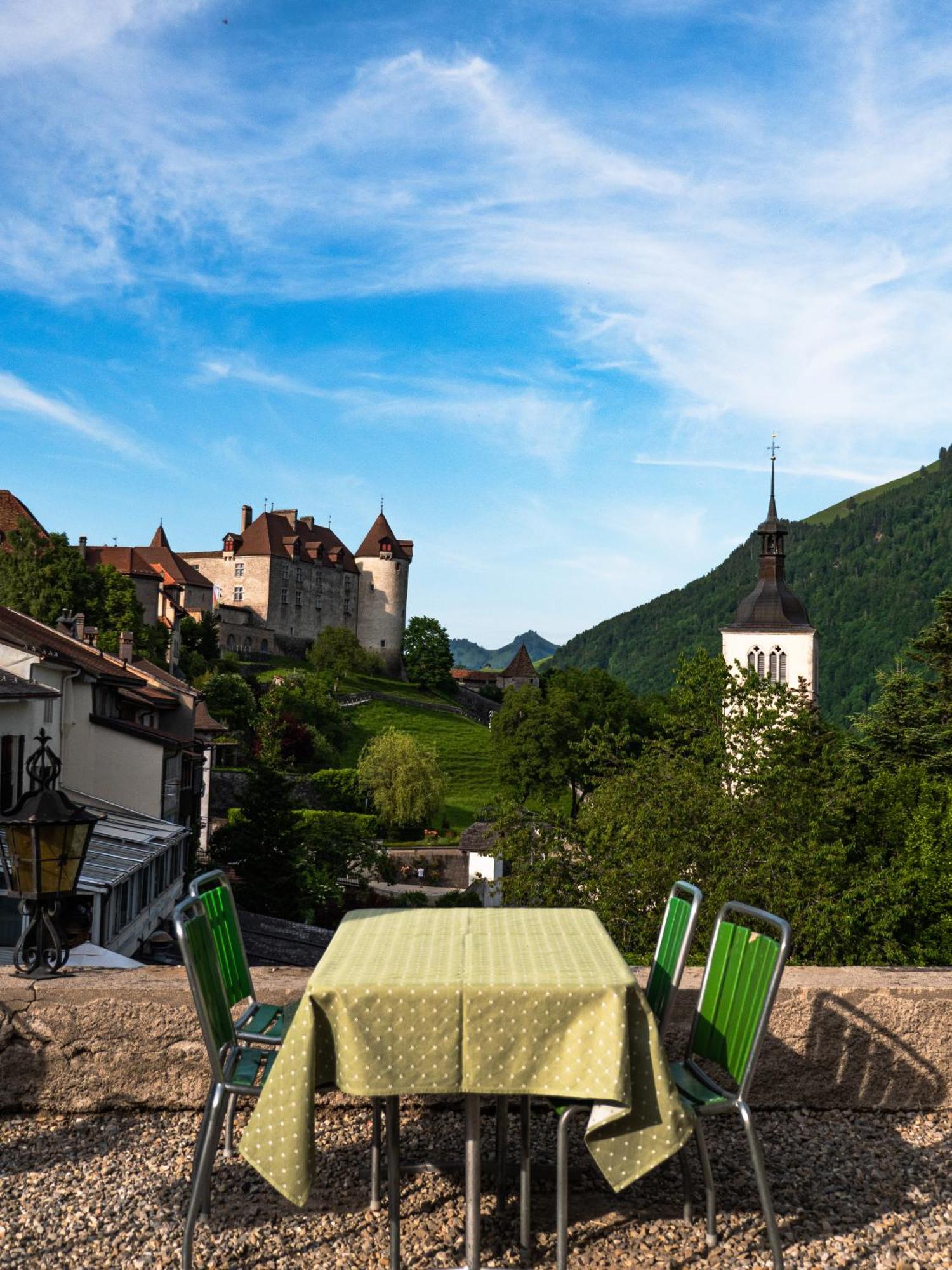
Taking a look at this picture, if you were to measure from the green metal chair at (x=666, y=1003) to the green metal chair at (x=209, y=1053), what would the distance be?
1.11 meters

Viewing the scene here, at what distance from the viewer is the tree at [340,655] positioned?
106250 millimetres

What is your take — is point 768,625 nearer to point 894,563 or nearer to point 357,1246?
point 357,1246

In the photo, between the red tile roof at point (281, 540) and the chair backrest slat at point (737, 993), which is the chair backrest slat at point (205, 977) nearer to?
the chair backrest slat at point (737, 993)

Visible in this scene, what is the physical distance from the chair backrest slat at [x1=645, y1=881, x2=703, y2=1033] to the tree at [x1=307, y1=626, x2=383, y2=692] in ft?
326

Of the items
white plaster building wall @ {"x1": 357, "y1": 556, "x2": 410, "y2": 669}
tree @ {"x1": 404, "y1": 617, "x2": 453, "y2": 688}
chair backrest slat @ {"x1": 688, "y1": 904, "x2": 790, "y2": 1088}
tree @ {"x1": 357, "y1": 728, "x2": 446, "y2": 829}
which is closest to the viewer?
chair backrest slat @ {"x1": 688, "y1": 904, "x2": 790, "y2": 1088}

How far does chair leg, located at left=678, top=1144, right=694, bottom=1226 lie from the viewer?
14.6ft

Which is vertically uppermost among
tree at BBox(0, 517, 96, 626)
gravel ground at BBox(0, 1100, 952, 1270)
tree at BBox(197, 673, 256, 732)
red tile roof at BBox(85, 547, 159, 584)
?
red tile roof at BBox(85, 547, 159, 584)

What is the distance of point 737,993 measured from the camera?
4.44 meters

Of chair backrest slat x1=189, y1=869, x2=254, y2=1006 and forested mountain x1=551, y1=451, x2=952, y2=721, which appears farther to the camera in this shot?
forested mountain x1=551, y1=451, x2=952, y2=721

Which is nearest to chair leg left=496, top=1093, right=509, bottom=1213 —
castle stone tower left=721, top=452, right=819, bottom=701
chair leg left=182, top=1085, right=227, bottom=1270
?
chair leg left=182, top=1085, right=227, bottom=1270

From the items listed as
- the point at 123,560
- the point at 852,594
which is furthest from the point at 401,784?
the point at 852,594

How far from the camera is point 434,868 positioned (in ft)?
182

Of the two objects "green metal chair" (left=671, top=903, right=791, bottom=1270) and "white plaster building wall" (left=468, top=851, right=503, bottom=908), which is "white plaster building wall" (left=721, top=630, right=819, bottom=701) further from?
"green metal chair" (left=671, top=903, right=791, bottom=1270)

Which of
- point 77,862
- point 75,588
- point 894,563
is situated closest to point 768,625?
point 75,588
